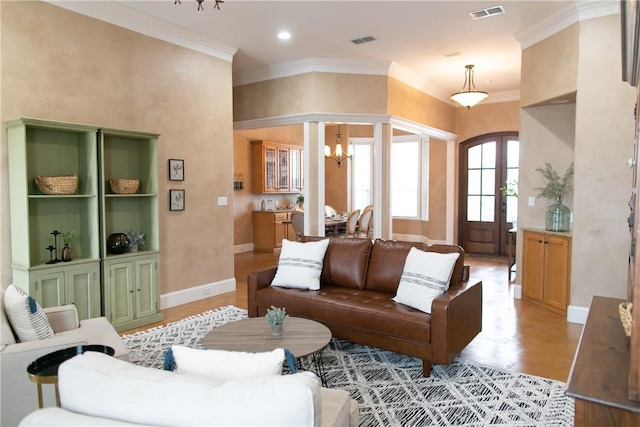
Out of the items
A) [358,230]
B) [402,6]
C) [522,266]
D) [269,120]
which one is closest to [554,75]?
[402,6]

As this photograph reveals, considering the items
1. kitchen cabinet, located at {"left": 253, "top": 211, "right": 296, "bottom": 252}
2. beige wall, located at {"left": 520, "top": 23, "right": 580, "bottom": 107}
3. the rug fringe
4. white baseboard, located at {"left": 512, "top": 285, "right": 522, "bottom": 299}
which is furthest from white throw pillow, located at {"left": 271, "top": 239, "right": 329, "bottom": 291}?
kitchen cabinet, located at {"left": 253, "top": 211, "right": 296, "bottom": 252}

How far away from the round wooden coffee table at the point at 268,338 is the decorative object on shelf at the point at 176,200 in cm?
242

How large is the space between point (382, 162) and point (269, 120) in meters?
1.90

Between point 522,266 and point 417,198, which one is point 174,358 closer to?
point 522,266

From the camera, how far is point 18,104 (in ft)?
12.3

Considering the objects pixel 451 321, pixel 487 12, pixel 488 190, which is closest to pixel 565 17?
pixel 487 12

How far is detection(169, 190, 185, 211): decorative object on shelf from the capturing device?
16.7 feet

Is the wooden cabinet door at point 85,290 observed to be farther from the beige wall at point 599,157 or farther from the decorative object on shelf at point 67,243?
the beige wall at point 599,157

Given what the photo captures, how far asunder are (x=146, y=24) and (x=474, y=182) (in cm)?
700

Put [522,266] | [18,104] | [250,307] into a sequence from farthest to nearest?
[522,266], [250,307], [18,104]

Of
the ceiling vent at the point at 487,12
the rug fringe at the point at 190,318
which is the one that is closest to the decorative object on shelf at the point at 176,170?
the rug fringe at the point at 190,318

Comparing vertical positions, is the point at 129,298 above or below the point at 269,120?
below

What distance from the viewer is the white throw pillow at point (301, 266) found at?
408 cm

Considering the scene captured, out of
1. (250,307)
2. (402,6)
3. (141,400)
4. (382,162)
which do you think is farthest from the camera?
(382,162)
